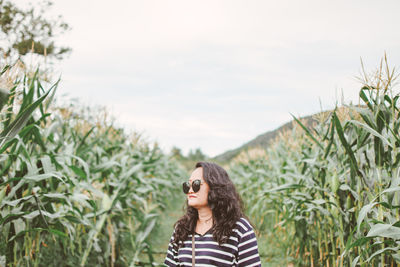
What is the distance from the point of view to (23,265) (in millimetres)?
2703

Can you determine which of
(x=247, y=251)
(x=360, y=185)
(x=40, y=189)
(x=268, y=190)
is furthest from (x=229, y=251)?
(x=40, y=189)

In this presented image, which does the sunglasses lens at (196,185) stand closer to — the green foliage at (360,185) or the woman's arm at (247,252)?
the woman's arm at (247,252)

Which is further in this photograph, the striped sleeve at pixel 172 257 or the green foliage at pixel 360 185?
the green foliage at pixel 360 185

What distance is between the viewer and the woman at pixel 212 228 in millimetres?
1793

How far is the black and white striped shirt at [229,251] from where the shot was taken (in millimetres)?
1786

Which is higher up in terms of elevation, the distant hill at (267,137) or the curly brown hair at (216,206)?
the distant hill at (267,137)

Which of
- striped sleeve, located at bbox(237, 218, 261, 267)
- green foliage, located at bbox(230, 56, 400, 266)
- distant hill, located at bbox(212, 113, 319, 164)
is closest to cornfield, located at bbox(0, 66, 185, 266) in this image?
striped sleeve, located at bbox(237, 218, 261, 267)

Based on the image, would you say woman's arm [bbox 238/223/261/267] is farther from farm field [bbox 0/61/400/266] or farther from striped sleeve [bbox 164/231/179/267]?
farm field [bbox 0/61/400/266]

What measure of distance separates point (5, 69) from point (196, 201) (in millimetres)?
1218

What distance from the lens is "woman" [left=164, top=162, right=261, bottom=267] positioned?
5.88 ft

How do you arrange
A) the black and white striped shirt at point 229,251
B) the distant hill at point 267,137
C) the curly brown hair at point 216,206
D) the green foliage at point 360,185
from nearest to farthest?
1. the black and white striped shirt at point 229,251
2. the curly brown hair at point 216,206
3. the green foliage at point 360,185
4. the distant hill at point 267,137

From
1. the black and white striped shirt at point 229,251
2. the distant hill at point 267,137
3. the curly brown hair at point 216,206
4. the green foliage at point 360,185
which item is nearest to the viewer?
the black and white striped shirt at point 229,251

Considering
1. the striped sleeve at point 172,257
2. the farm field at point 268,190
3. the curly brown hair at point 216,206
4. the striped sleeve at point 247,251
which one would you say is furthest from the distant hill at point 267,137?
the striped sleeve at point 172,257

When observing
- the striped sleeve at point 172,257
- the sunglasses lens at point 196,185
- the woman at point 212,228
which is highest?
the sunglasses lens at point 196,185
